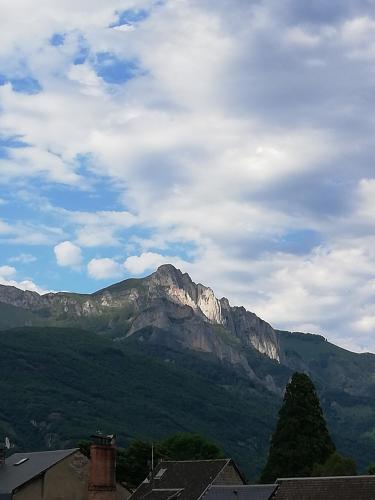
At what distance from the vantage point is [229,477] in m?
72.0

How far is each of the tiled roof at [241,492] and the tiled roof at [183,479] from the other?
181 centimetres

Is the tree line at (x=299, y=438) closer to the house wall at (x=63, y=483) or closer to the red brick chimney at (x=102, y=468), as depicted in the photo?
the house wall at (x=63, y=483)

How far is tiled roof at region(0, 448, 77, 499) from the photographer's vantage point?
63500 millimetres

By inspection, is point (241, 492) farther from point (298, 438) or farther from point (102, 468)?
point (298, 438)

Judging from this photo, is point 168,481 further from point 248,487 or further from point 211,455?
point 211,455

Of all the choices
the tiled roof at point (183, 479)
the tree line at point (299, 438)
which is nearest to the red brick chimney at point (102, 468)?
the tiled roof at point (183, 479)

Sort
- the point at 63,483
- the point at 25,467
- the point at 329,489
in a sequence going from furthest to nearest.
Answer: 1. the point at 25,467
2. the point at 63,483
3. the point at 329,489

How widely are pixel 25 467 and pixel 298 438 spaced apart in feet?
94.4

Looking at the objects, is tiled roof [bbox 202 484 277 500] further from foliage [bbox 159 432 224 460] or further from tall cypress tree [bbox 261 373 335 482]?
foliage [bbox 159 432 224 460]

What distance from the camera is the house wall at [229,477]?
7056 cm

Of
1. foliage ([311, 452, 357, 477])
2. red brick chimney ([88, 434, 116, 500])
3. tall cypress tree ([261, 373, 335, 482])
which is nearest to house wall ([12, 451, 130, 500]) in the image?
red brick chimney ([88, 434, 116, 500])

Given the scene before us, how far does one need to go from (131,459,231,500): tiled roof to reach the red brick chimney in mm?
8129

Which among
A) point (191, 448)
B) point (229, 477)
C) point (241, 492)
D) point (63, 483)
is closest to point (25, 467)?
point (63, 483)

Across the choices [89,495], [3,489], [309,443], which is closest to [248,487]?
[89,495]
